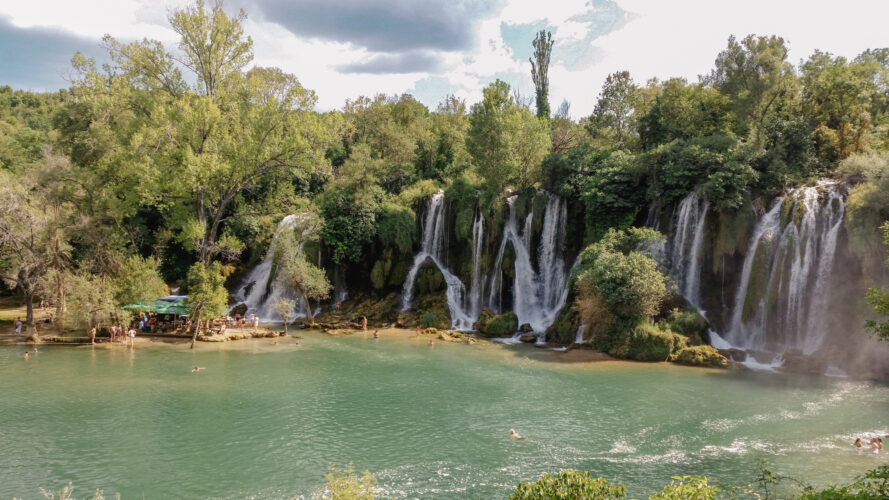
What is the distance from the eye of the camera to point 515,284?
123ft

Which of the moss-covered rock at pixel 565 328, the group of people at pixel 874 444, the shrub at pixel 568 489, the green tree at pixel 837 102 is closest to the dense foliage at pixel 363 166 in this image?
the green tree at pixel 837 102

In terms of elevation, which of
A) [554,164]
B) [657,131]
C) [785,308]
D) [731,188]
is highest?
[657,131]

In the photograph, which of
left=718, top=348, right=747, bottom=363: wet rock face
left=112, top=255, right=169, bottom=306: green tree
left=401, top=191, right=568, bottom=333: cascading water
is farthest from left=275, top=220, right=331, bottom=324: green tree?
left=718, top=348, right=747, bottom=363: wet rock face

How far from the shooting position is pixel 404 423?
18.8m

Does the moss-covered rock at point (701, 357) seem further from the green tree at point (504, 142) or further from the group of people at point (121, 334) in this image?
the group of people at point (121, 334)

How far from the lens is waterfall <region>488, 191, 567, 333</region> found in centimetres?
3662

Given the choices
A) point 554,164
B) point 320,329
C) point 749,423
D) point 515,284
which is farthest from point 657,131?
point 320,329

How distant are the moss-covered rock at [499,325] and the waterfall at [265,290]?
15191mm

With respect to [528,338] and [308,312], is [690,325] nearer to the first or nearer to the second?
[528,338]

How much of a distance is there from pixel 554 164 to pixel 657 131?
8195 millimetres

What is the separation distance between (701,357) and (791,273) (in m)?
6.54

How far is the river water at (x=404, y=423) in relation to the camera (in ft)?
48.1

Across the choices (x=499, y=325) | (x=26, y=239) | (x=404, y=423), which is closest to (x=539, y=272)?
(x=499, y=325)

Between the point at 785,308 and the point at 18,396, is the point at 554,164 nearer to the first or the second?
the point at 785,308
